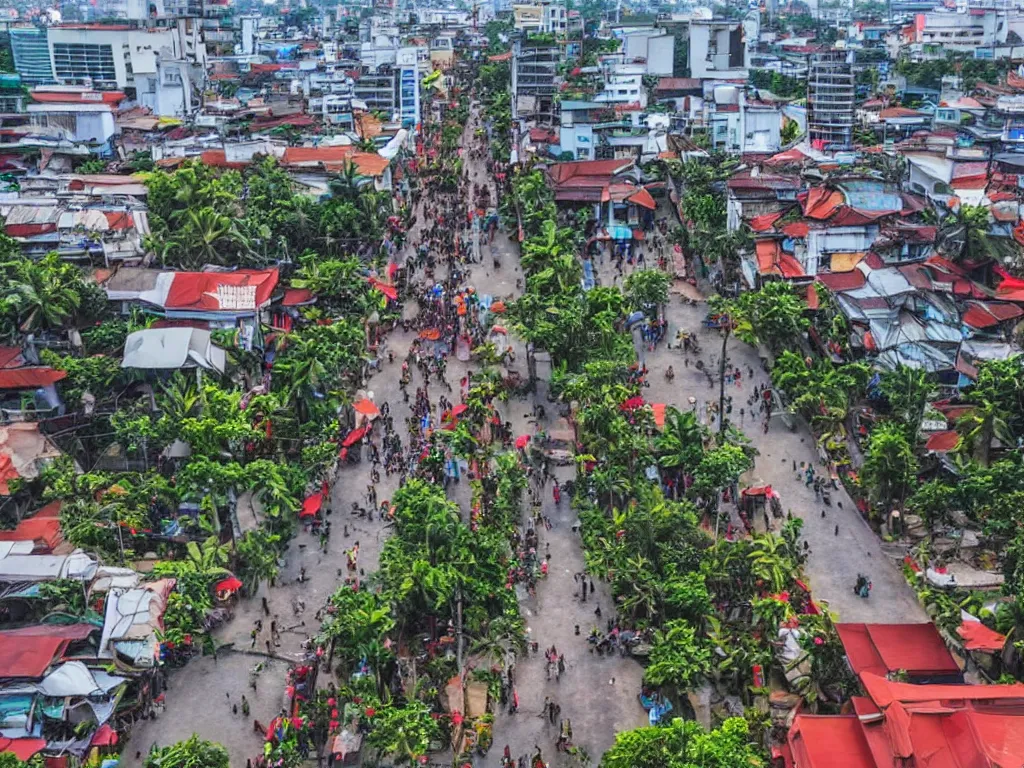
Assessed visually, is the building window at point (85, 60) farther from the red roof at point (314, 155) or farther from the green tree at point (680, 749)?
the green tree at point (680, 749)

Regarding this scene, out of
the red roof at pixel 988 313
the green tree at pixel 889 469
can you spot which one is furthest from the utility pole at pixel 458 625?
the red roof at pixel 988 313

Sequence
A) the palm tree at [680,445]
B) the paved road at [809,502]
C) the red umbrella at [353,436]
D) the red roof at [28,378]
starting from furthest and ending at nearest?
the red umbrella at [353,436], the red roof at [28,378], the palm tree at [680,445], the paved road at [809,502]

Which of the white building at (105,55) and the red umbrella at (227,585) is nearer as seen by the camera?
the red umbrella at (227,585)

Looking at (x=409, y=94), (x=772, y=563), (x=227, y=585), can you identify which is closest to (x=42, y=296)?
(x=227, y=585)

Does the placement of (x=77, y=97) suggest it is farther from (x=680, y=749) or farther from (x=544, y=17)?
(x=680, y=749)

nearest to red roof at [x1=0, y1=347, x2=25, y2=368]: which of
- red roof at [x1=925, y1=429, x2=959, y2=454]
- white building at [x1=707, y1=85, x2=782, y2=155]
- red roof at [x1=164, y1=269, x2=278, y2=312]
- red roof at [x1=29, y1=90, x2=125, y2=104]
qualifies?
red roof at [x1=164, y1=269, x2=278, y2=312]

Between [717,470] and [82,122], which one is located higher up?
[82,122]

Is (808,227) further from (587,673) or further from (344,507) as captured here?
(587,673)

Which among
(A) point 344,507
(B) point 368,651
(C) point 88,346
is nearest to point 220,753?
(B) point 368,651
